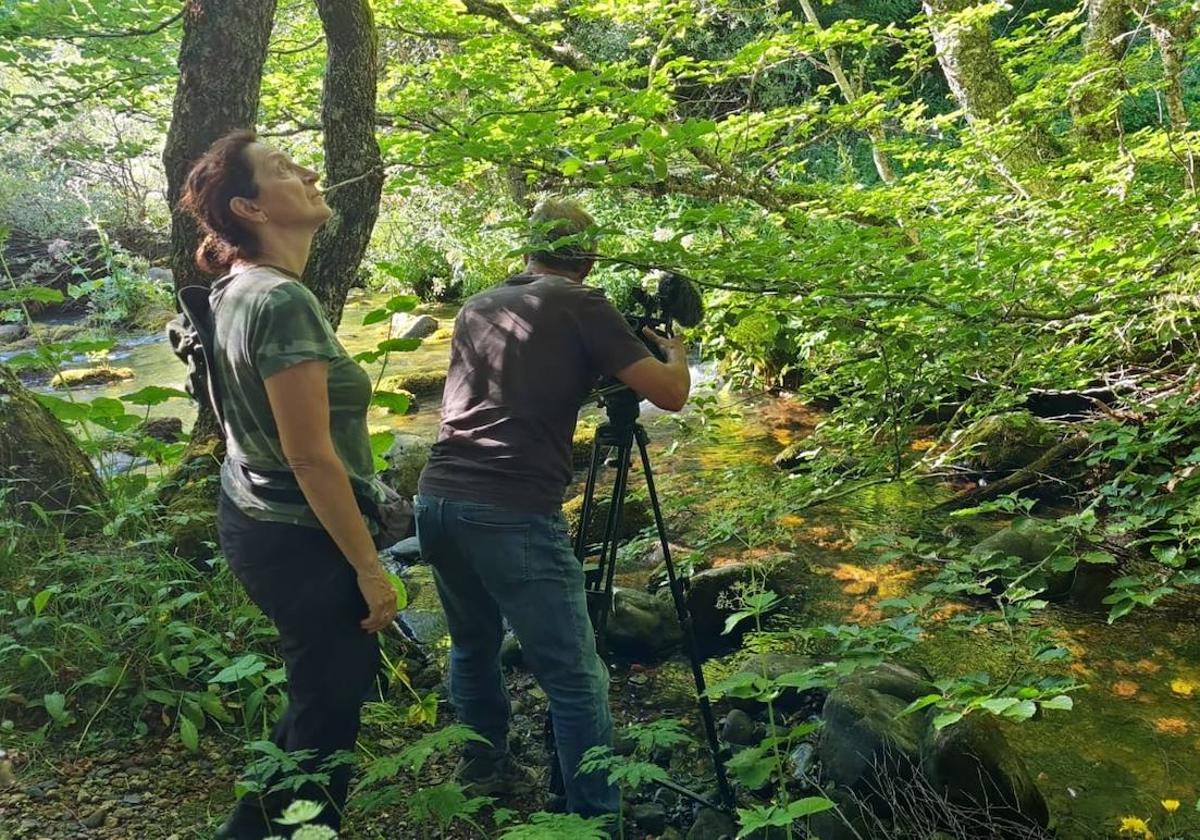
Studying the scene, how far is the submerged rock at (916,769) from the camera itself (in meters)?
2.23

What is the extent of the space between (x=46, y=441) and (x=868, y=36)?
4264mm

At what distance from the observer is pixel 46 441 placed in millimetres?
3195

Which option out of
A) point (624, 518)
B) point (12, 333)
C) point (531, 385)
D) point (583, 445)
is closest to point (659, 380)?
point (531, 385)

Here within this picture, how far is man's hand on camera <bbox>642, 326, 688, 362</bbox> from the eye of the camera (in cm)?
220

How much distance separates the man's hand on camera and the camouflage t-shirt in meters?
0.78

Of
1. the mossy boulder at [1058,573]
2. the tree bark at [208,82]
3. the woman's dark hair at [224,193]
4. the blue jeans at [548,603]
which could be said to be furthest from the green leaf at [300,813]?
the mossy boulder at [1058,573]

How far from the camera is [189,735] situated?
2348 mm

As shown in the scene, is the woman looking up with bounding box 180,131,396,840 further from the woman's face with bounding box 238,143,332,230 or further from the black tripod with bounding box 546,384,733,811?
the black tripod with bounding box 546,384,733,811

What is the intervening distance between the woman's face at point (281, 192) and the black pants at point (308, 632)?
2.02 ft

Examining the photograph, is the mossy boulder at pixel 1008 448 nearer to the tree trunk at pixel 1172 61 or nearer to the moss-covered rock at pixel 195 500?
the tree trunk at pixel 1172 61

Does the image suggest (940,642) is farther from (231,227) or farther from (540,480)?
(231,227)

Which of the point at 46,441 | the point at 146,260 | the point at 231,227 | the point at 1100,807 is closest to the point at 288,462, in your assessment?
the point at 231,227

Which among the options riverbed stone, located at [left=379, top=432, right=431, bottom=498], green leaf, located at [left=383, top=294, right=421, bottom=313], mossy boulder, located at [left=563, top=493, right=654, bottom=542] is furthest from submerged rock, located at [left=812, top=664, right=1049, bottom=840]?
riverbed stone, located at [left=379, top=432, right=431, bottom=498]

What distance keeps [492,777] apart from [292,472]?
1.21 meters
